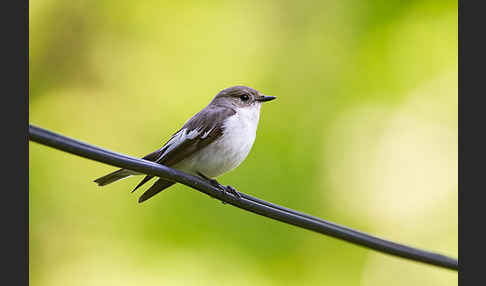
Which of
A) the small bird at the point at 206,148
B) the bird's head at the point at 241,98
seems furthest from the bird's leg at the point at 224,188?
the bird's head at the point at 241,98

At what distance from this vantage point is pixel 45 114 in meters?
7.27

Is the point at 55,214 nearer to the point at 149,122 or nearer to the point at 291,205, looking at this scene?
the point at 149,122

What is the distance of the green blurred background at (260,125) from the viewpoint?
6.34 metres

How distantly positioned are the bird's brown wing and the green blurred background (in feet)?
6.08

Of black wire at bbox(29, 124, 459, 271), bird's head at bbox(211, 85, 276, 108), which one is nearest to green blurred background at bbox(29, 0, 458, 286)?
bird's head at bbox(211, 85, 276, 108)

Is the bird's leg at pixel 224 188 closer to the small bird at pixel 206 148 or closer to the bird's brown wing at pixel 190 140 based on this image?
the small bird at pixel 206 148

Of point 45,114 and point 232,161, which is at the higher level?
point 45,114

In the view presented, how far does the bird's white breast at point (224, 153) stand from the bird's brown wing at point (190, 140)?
2.1 inches

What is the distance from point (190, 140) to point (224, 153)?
0.31m

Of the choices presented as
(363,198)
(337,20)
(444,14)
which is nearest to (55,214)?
(363,198)

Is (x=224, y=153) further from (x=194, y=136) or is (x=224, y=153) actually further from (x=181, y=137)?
(x=181, y=137)

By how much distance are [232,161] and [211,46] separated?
4327mm

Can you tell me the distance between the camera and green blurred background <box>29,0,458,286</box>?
6336 mm

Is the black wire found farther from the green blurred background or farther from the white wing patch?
the green blurred background
